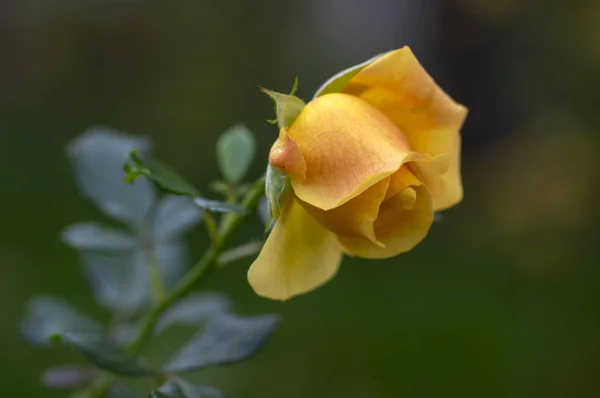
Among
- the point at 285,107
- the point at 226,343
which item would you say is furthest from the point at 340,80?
the point at 226,343

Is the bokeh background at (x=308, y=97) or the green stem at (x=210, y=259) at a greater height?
the green stem at (x=210, y=259)

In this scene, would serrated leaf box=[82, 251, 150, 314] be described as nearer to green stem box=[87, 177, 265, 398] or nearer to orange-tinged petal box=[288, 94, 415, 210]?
green stem box=[87, 177, 265, 398]

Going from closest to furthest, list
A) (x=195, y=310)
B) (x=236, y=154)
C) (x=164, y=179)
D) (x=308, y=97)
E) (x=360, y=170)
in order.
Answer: (x=360, y=170) → (x=164, y=179) → (x=236, y=154) → (x=195, y=310) → (x=308, y=97)

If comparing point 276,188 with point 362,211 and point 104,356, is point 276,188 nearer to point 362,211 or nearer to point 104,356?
point 362,211

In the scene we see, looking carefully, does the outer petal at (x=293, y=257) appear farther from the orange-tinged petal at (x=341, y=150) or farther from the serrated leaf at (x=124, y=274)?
the serrated leaf at (x=124, y=274)

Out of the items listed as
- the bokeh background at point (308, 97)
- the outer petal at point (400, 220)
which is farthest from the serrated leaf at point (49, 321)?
the bokeh background at point (308, 97)
